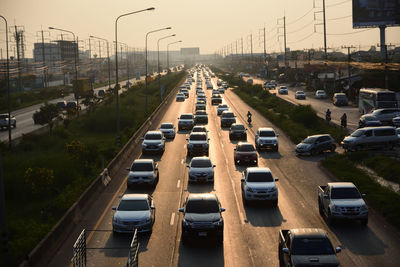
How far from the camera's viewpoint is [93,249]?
1889 cm

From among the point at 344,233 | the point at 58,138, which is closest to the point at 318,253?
the point at 344,233

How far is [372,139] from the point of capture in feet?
132

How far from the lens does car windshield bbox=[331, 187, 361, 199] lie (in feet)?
70.5

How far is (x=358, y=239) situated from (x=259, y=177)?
271 inches

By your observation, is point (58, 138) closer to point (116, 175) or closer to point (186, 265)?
point (116, 175)

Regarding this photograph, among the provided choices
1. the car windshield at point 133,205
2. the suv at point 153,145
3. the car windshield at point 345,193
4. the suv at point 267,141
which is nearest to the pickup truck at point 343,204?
the car windshield at point 345,193

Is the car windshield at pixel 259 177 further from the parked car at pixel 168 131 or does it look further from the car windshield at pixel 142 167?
the parked car at pixel 168 131

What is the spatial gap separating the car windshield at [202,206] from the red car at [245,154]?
615 inches

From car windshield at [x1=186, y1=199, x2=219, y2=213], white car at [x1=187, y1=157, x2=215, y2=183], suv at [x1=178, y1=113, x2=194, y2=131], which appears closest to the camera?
car windshield at [x1=186, y1=199, x2=219, y2=213]

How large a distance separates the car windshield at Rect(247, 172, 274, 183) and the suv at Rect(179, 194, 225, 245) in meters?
5.68

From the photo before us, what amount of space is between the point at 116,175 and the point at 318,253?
2083cm

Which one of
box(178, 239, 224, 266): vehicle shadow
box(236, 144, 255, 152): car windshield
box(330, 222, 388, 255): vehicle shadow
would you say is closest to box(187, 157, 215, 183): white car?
box(236, 144, 255, 152): car windshield

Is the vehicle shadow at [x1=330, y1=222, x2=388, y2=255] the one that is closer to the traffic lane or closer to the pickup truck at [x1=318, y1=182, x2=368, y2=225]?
the traffic lane

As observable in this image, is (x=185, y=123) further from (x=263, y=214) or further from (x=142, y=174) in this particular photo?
(x=263, y=214)
